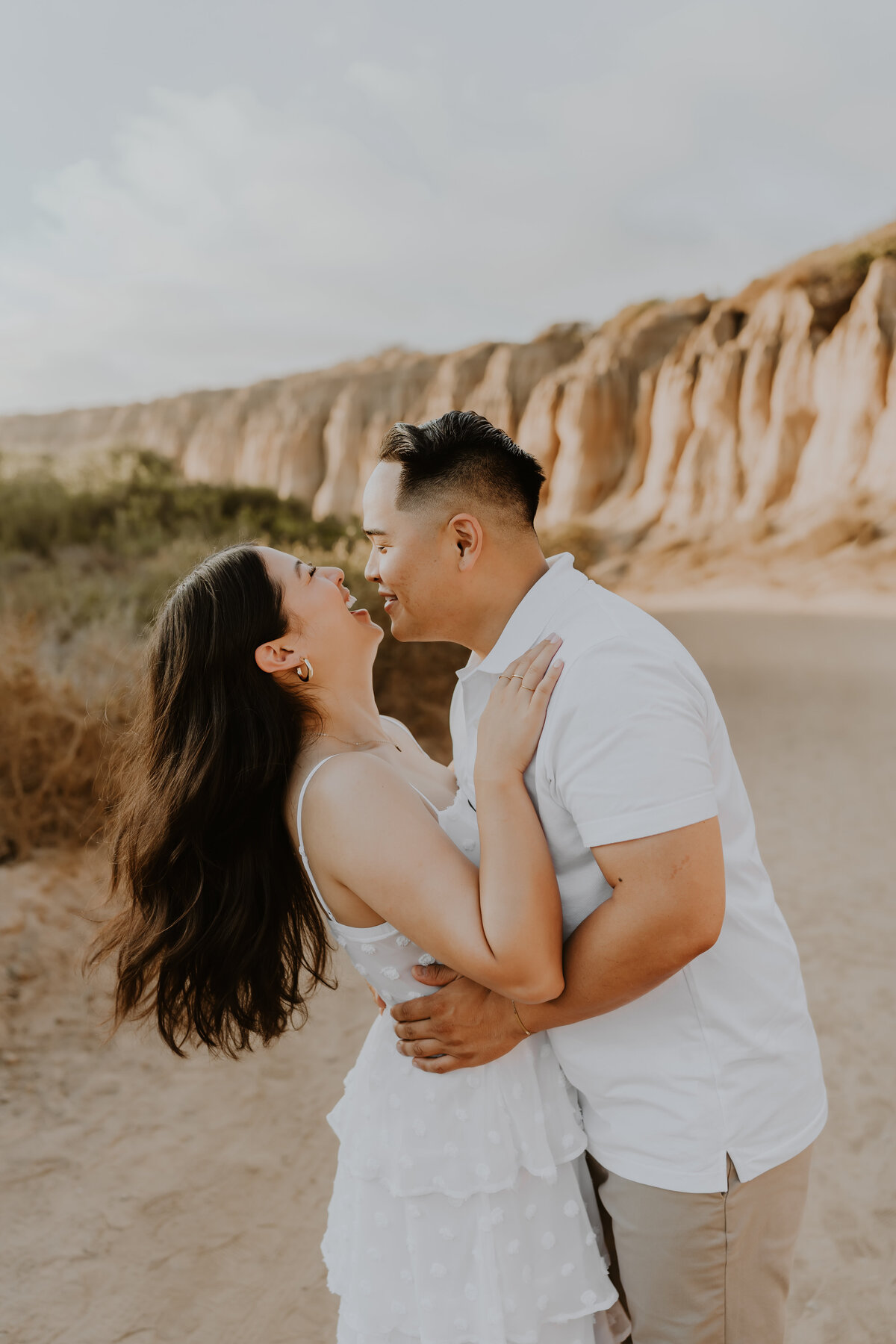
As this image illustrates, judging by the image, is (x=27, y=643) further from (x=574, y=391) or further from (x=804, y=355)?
(x=574, y=391)

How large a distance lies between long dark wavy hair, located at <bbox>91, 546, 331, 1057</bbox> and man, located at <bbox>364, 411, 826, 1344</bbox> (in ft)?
1.32

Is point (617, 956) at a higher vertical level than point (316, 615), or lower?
lower

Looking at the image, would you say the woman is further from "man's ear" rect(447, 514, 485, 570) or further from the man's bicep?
"man's ear" rect(447, 514, 485, 570)

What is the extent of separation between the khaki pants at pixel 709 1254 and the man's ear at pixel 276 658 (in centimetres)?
111

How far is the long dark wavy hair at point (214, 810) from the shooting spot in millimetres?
1732

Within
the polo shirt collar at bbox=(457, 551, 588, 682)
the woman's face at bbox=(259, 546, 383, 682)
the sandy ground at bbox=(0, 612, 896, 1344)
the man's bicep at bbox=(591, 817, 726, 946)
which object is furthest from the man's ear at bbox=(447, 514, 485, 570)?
the sandy ground at bbox=(0, 612, 896, 1344)

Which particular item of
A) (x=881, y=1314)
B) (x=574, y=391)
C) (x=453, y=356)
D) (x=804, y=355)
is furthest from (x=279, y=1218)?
(x=453, y=356)

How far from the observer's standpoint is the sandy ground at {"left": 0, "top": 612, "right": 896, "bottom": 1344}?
2896 mm

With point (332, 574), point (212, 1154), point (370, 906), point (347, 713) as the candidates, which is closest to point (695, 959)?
point (370, 906)

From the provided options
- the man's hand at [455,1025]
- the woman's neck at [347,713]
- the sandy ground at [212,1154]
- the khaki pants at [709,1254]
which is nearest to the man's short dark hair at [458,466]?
the woman's neck at [347,713]

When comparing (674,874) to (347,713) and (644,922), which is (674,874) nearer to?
(644,922)

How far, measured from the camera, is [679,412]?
29.0m

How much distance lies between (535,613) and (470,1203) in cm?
108

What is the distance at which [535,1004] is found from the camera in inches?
58.4
